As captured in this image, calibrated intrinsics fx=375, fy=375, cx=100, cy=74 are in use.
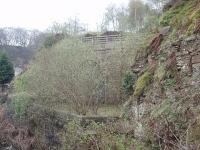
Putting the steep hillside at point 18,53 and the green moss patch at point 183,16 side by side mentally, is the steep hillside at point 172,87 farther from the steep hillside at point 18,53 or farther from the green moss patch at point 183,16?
the steep hillside at point 18,53

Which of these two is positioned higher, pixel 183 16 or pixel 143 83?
pixel 183 16

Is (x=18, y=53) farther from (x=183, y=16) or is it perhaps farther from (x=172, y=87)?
(x=172, y=87)

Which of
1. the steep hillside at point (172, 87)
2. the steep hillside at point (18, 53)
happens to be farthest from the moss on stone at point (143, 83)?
the steep hillside at point (18, 53)

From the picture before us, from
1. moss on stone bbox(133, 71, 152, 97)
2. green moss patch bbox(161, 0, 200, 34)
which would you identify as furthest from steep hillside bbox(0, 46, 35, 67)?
moss on stone bbox(133, 71, 152, 97)

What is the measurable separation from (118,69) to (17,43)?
37438mm

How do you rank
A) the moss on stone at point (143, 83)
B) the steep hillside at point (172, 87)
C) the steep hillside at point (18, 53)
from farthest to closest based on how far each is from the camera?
the steep hillside at point (18, 53) < the moss on stone at point (143, 83) < the steep hillside at point (172, 87)

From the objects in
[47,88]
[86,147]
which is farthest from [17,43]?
[86,147]

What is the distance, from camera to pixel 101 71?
2214 cm

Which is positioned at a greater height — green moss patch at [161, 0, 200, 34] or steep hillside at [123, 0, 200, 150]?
green moss patch at [161, 0, 200, 34]

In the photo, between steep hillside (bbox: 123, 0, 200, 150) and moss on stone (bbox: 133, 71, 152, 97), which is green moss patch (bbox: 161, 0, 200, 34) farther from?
moss on stone (bbox: 133, 71, 152, 97)

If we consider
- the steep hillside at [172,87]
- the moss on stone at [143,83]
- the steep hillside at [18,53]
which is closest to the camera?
the steep hillside at [172,87]

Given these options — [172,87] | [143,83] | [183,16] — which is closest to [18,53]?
[143,83]

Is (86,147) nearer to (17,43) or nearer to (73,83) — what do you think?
(73,83)

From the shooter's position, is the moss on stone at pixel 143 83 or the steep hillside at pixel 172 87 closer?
the steep hillside at pixel 172 87
